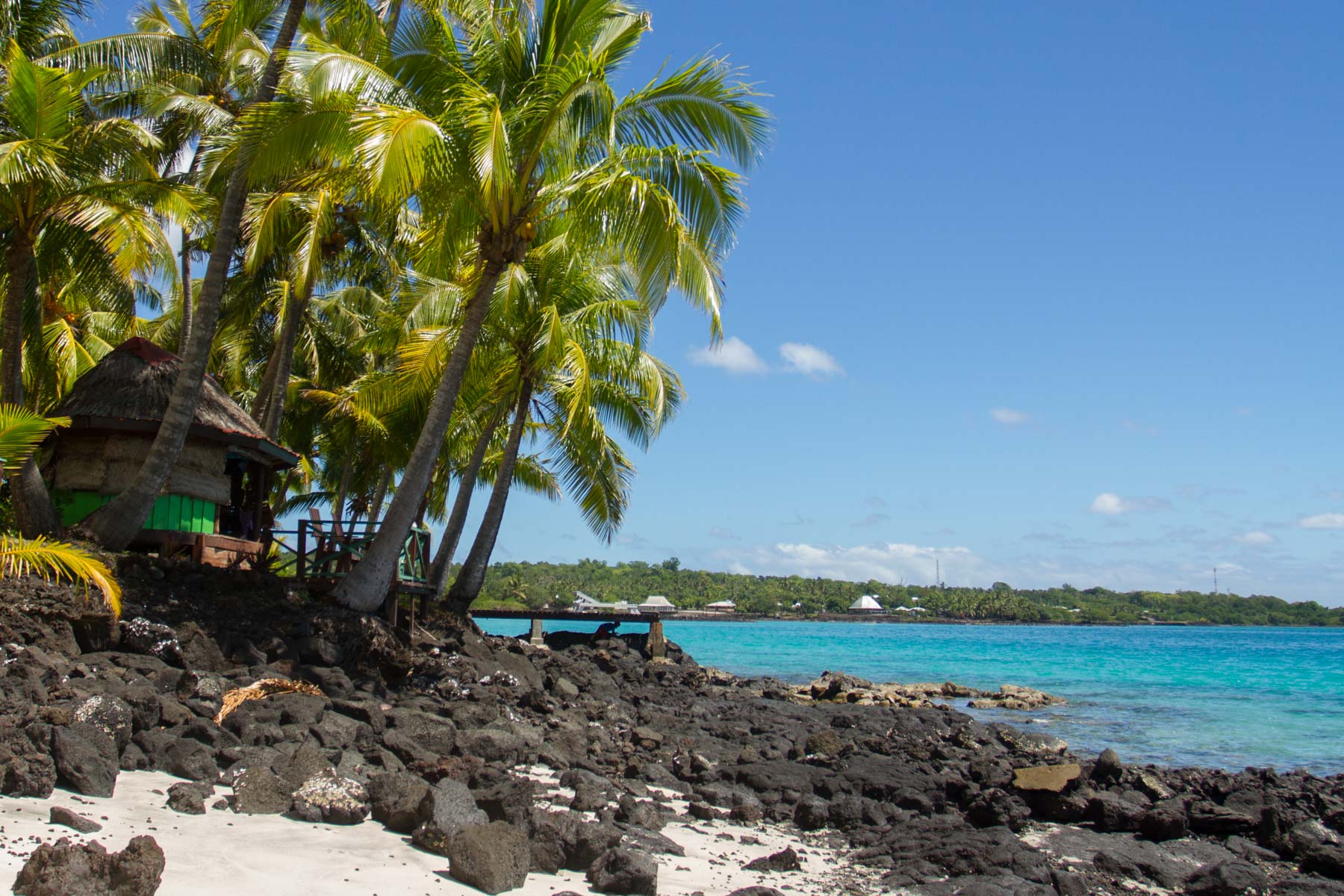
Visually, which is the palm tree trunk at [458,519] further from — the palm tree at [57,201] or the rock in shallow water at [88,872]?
the rock in shallow water at [88,872]

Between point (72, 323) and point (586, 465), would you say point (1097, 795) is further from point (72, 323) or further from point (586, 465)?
point (72, 323)

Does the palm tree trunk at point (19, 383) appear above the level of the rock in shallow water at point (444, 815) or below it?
above

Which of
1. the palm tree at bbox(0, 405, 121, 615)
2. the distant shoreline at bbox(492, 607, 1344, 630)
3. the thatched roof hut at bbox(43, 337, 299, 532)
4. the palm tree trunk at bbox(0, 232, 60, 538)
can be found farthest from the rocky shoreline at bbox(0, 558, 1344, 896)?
the distant shoreline at bbox(492, 607, 1344, 630)

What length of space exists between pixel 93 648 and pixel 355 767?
3.49 m

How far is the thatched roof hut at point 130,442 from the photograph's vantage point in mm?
13188

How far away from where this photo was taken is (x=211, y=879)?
5000 millimetres

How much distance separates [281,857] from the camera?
5527 millimetres

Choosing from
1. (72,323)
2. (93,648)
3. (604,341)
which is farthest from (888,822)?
(72,323)

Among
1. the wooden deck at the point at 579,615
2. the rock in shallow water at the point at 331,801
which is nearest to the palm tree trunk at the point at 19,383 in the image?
the rock in shallow water at the point at 331,801

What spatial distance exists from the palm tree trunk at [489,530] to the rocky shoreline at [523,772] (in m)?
4.35

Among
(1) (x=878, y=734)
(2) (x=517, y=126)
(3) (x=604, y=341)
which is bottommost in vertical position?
(1) (x=878, y=734)

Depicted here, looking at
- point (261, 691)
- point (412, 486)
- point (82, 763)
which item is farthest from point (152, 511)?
point (82, 763)

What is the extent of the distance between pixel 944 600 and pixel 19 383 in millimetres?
122027

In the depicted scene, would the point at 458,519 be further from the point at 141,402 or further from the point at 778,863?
the point at 778,863
